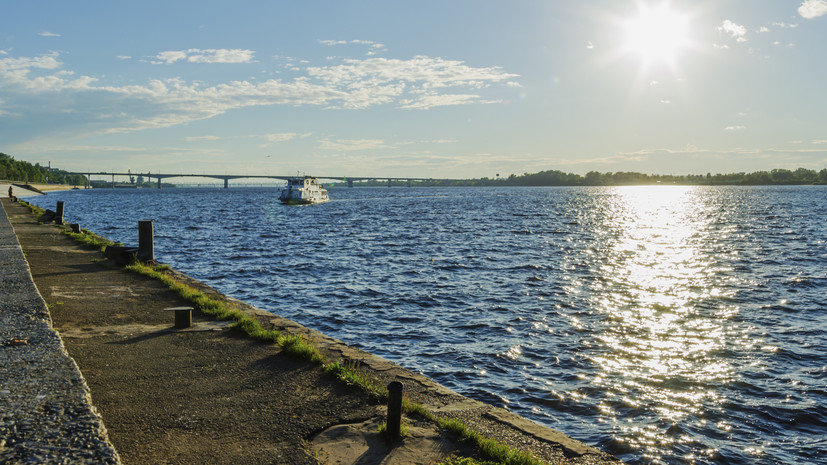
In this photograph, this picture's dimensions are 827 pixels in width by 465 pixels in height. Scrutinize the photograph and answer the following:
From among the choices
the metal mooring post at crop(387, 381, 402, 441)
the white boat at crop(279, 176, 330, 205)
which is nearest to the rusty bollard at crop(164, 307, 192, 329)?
the metal mooring post at crop(387, 381, 402, 441)

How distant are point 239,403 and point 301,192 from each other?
92.5m

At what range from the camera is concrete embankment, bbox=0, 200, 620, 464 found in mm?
5844

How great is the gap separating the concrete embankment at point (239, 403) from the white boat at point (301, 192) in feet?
286

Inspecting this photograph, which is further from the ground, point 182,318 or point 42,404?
point 42,404

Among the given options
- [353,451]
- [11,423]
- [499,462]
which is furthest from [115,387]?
[499,462]

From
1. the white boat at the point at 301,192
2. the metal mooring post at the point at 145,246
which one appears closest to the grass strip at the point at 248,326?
the metal mooring post at the point at 145,246

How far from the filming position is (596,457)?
22.1 feet

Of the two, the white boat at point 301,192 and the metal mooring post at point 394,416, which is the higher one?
the white boat at point 301,192

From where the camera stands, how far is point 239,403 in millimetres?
6945

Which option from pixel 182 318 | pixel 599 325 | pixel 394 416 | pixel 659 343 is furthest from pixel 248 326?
pixel 659 343

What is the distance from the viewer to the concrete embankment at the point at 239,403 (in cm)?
584

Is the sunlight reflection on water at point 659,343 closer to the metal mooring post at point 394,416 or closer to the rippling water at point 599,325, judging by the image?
the rippling water at point 599,325

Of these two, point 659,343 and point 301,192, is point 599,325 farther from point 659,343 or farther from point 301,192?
point 301,192

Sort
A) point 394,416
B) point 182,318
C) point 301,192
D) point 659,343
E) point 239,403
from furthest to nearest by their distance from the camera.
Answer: point 301,192 → point 659,343 → point 182,318 → point 239,403 → point 394,416
